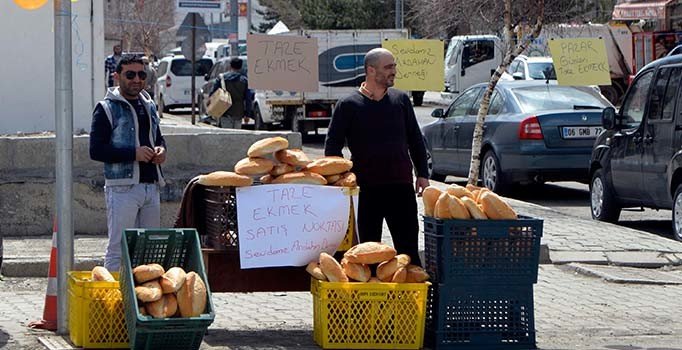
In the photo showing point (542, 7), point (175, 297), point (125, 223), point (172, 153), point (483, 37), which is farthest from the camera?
point (483, 37)

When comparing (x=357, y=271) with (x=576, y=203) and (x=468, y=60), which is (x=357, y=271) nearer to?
(x=576, y=203)

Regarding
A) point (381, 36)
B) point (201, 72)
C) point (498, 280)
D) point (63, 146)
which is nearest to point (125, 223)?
point (63, 146)

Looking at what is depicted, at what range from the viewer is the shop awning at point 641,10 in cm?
3381

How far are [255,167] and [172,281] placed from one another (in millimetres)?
1030

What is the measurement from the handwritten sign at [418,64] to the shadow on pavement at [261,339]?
585 cm

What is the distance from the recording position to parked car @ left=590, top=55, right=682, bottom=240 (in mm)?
12836

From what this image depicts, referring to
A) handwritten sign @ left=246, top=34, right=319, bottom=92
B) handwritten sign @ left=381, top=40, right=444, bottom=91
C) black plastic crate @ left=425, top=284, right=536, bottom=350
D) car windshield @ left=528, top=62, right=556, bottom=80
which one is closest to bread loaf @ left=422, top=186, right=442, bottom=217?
black plastic crate @ left=425, top=284, right=536, bottom=350

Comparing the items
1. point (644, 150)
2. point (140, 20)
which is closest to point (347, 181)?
point (644, 150)

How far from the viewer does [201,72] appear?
40750 mm

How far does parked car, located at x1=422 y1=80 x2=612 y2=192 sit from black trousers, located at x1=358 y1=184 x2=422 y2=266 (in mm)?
7702

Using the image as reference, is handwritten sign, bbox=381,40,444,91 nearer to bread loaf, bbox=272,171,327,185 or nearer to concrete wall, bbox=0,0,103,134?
concrete wall, bbox=0,0,103,134

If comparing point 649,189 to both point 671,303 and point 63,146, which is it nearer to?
point 671,303

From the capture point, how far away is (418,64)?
1370cm

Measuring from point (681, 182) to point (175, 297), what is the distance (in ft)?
23.0
